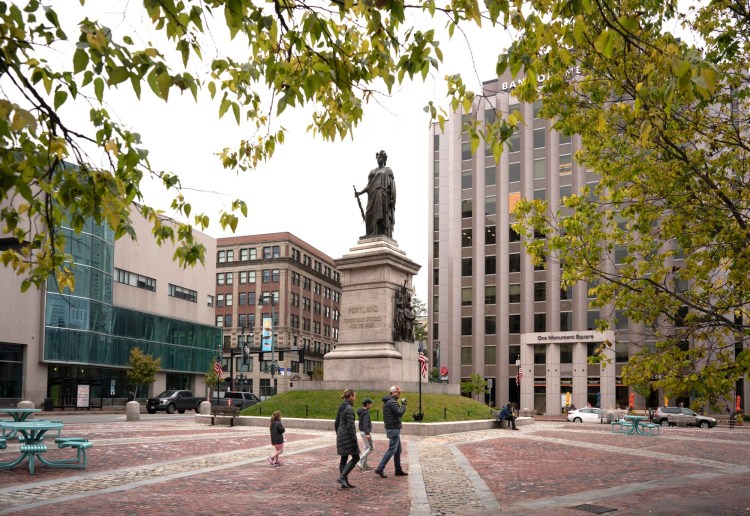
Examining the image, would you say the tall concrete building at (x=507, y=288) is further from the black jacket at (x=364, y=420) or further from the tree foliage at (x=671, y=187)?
the tree foliage at (x=671, y=187)

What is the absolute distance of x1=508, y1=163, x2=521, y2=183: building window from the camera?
75250mm

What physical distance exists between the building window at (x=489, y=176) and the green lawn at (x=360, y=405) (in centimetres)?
4675

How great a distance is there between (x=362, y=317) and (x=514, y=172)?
A: 48828 mm

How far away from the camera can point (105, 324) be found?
2334 inches

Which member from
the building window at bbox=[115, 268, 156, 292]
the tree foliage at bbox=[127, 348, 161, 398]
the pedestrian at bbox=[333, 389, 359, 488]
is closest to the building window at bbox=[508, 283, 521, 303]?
the building window at bbox=[115, 268, 156, 292]

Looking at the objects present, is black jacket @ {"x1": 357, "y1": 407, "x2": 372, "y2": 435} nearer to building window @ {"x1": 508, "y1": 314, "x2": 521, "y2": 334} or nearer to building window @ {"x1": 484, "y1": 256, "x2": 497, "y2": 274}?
building window @ {"x1": 508, "y1": 314, "x2": 521, "y2": 334}

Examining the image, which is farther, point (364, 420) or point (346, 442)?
point (364, 420)

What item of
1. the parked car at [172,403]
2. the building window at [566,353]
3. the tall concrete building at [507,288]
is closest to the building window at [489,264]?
the tall concrete building at [507,288]

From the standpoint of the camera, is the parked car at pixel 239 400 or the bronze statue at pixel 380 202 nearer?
the bronze statue at pixel 380 202

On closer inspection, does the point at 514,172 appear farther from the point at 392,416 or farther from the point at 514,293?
the point at 392,416

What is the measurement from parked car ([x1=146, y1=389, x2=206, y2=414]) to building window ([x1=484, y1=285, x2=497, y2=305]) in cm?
3564

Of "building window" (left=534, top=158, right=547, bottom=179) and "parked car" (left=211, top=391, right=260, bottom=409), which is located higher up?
"building window" (left=534, top=158, right=547, bottom=179)

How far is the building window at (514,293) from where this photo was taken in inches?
2907

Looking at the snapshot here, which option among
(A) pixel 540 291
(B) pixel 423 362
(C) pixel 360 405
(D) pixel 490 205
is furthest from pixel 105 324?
(A) pixel 540 291
